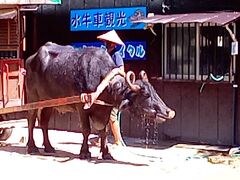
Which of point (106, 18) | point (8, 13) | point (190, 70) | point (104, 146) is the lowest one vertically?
point (104, 146)

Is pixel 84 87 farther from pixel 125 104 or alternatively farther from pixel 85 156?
pixel 85 156

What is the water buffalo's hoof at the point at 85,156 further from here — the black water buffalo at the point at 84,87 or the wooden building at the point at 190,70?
the wooden building at the point at 190,70

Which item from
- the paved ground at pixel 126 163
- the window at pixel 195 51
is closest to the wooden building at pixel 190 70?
the window at pixel 195 51

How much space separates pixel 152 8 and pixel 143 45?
727 mm

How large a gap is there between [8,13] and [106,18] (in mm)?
2129

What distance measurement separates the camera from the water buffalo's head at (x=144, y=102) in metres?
8.68

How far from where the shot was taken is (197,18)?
998 centimetres

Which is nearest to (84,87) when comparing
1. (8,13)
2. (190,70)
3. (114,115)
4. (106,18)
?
(114,115)

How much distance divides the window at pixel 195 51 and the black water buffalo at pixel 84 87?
2008 mm

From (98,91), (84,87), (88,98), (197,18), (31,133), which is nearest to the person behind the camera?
(88,98)

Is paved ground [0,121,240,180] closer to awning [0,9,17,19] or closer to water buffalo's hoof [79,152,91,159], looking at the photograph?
water buffalo's hoof [79,152,91,159]

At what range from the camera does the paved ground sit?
8461mm

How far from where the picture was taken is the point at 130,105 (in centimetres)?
894

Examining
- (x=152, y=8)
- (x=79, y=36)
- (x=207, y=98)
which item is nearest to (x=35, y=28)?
(x=79, y=36)
